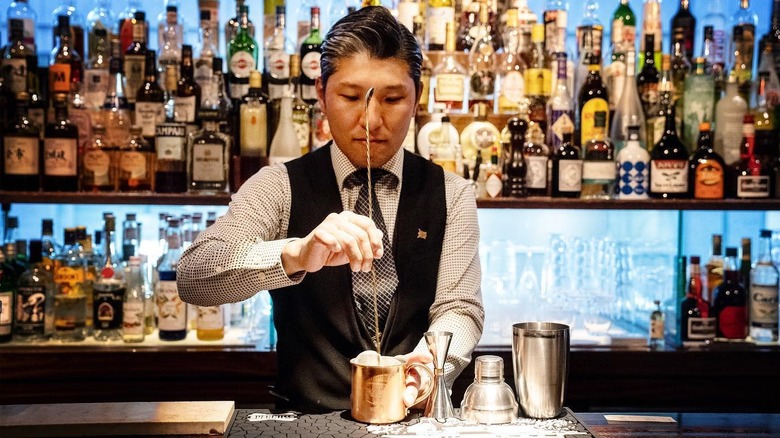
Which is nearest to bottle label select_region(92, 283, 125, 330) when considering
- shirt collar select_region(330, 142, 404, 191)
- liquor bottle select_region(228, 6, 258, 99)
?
liquor bottle select_region(228, 6, 258, 99)

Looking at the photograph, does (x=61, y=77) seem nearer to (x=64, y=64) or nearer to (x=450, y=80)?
(x=64, y=64)

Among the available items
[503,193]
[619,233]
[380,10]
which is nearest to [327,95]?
[380,10]

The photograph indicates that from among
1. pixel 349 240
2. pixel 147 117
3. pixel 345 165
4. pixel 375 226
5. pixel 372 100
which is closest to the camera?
pixel 349 240

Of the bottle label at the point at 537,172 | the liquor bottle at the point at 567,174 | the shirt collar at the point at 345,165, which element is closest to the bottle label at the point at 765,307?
the liquor bottle at the point at 567,174

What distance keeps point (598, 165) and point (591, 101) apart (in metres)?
0.23

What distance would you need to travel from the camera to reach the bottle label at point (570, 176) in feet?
8.82

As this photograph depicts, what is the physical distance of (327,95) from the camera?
1765mm

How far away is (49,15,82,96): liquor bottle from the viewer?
263 centimetres

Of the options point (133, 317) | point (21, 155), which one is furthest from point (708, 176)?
point (21, 155)

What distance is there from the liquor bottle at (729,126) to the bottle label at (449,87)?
87 centimetres

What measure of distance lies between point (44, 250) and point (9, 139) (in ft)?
1.28

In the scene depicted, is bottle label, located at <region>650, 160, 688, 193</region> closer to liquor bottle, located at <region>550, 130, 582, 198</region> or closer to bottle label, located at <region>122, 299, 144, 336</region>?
liquor bottle, located at <region>550, 130, 582, 198</region>

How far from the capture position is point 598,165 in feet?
8.83

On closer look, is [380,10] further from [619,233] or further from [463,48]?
[619,233]
